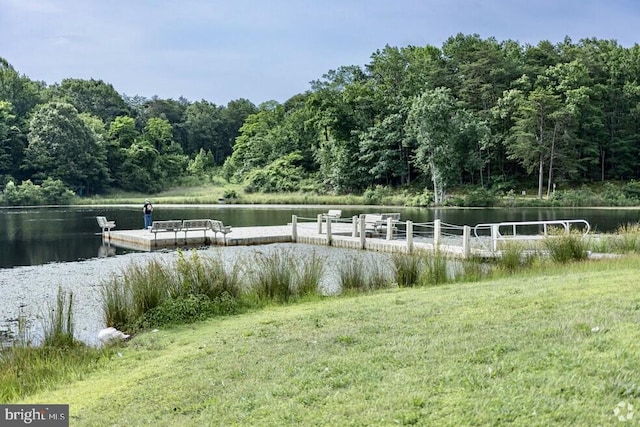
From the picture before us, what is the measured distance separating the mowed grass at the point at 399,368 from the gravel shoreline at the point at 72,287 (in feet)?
7.79

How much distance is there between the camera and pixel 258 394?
371cm

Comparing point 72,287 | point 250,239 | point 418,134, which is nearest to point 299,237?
point 250,239

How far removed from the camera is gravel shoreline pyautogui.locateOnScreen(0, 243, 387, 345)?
8141mm

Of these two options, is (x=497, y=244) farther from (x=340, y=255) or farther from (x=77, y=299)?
(x=77, y=299)

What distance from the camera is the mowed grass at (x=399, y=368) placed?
3.09m

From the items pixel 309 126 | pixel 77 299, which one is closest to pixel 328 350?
pixel 77 299

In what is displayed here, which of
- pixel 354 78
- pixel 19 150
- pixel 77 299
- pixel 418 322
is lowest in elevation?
pixel 77 299

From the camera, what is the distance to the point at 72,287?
36.3 feet

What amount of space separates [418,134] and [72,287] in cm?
3767

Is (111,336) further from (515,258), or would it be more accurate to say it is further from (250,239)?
(250,239)

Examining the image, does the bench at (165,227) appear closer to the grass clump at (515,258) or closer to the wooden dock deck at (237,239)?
the wooden dock deck at (237,239)

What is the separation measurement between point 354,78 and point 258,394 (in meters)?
57.4

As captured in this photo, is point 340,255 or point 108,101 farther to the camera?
point 108,101

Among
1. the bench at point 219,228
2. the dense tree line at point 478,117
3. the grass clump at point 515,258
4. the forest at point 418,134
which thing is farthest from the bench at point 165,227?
the dense tree line at point 478,117
